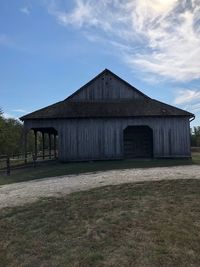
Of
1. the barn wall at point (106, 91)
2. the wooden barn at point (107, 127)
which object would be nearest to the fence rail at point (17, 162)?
the wooden barn at point (107, 127)

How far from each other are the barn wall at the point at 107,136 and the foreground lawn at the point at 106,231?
17833mm

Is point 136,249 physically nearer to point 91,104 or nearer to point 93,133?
point 93,133

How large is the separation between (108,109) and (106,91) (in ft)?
7.87

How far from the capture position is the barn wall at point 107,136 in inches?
1137

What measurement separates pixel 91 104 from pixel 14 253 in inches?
960

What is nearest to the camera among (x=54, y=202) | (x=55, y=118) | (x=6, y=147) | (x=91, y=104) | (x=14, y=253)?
(x=14, y=253)

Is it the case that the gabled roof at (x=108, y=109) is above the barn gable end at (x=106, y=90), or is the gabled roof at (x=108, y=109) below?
below

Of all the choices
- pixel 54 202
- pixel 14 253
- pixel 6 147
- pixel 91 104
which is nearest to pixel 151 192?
pixel 54 202

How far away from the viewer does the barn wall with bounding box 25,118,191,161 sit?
94.8ft

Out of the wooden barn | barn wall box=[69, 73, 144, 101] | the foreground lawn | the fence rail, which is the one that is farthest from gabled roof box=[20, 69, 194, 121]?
the foreground lawn

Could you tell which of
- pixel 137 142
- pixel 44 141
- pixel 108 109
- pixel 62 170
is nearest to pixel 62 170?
pixel 62 170

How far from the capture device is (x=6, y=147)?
50.3 metres

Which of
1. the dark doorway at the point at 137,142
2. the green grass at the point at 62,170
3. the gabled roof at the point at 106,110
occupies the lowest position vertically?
the green grass at the point at 62,170

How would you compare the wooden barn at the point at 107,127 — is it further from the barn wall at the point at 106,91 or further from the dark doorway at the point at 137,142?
the dark doorway at the point at 137,142
